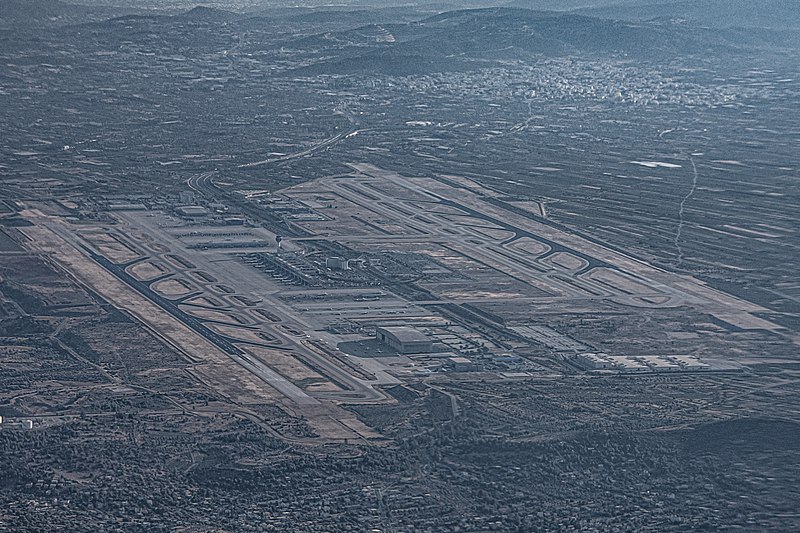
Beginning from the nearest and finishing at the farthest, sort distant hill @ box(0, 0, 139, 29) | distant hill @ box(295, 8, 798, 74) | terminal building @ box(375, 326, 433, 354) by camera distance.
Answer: terminal building @ box(375, 326, 433, 354) < distant hill @ box(295, 8, 798, 74) < distant hill @ box(0, 0, 139, 29)

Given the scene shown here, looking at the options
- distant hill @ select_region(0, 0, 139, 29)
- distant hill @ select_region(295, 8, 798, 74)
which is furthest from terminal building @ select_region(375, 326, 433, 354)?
distant hill @ select_region(0, 0, 139, 29)

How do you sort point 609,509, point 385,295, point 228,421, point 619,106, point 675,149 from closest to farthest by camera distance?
point 609,509 < point 228,421 < point 385,295 < point 675,149 < point 619,106

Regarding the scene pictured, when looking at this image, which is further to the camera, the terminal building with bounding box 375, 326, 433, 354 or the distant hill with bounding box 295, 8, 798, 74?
the distant hill with bounding box 295, 8, 798, 74

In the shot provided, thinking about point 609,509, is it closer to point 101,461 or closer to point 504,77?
point 101,461

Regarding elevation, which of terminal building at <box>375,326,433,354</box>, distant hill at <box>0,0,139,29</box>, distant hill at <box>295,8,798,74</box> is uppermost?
terminal building at <box>375,326,433,354</box>

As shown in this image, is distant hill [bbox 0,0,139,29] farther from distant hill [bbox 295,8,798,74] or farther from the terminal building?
the terminal building

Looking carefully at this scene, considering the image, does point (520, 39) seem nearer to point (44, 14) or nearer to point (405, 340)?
point (44, 14)

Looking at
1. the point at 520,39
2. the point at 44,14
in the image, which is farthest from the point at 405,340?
the point at 44,14


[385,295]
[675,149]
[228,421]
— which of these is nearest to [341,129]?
[675,149]
